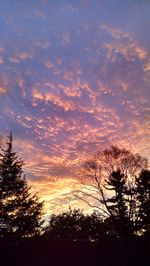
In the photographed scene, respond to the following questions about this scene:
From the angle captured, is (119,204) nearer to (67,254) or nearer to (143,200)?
(143,200)

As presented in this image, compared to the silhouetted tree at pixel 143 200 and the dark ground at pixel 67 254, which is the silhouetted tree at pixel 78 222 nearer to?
the silhouetted tree at pixel 143 200

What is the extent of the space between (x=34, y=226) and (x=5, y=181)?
5.79 metres

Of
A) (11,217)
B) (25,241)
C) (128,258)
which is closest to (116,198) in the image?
(11,217)

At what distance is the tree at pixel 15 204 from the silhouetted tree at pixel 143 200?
43.5 feet

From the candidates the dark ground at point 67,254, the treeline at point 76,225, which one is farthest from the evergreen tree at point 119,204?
the dark ground at point 67,254

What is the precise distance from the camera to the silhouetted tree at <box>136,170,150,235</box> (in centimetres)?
3503

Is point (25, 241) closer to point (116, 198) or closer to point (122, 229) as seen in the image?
point (122, 229)

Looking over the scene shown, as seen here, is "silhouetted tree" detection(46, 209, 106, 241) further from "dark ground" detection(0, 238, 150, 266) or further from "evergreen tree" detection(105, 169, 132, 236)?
"dark ground" detection(0, 238, 150, 266)

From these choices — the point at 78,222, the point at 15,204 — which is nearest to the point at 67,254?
the point at 15,204

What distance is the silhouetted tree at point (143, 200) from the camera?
115 ft

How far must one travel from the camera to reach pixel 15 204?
2856 centimetres

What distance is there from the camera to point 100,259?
16156mm

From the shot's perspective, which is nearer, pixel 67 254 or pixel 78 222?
pixel 67 254

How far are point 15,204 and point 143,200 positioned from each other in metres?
17.5
